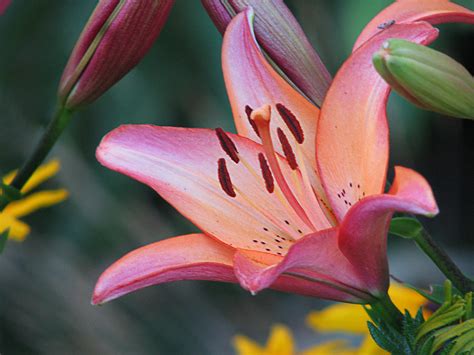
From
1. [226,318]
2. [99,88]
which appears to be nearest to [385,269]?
[99,88]

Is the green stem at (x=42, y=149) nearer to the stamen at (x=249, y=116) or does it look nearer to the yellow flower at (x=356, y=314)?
the stamen at (x=249, y=116)

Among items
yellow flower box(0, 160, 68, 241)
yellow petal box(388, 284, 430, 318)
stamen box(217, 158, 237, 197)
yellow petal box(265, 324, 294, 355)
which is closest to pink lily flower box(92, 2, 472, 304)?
stamen box(217, 158, 237, 197)

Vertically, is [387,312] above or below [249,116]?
below

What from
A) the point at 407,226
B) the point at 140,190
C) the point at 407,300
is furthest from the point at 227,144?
the point at 140,190

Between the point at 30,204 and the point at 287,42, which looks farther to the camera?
the point at 30,204

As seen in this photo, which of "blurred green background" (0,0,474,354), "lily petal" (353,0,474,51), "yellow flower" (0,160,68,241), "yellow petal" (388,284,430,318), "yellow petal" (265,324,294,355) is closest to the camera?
"lily petal" (353,0,474,51)

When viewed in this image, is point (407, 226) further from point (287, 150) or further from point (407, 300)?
point (407, 300)

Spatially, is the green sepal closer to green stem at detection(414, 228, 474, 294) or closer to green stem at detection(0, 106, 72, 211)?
green stem at detection(414, 228, 474, 294)
